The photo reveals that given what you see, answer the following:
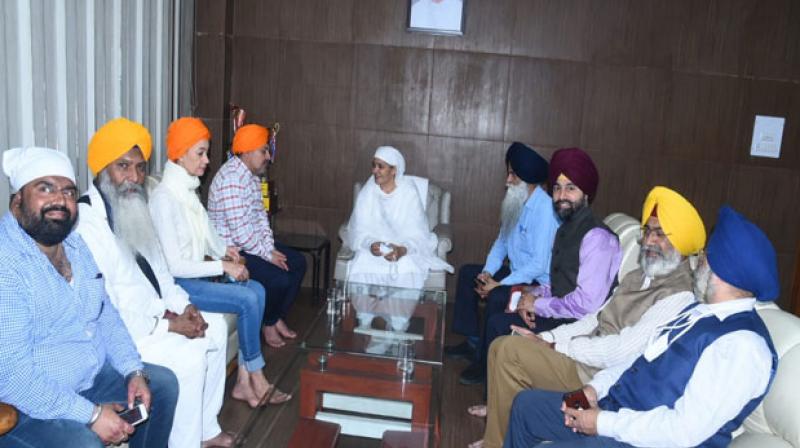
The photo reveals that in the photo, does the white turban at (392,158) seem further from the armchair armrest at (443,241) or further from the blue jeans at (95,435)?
the blue jeans at (95,435)

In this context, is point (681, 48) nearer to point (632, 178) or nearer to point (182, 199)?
point (632, 178)

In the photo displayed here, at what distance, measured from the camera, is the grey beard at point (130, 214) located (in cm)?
279

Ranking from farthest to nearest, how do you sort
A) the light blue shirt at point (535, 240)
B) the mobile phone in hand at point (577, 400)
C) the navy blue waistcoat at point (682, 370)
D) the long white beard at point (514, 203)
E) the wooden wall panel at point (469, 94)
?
the wooden wall panel at point (469, 94) < the long white beard at point (514, 203) < the light blue shirt at point (535, 240) < the mobile phone in hand at point (577, 400) < the navy blue waistcoat at point (682, 370)

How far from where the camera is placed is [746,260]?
1970mm

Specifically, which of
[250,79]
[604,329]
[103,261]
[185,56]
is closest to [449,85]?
[250,79]

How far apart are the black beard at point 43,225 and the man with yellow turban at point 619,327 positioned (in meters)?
1.73

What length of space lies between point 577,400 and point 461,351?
6.49 feet

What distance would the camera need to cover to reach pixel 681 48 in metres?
5.05

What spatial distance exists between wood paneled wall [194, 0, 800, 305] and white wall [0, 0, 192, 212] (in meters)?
0.56

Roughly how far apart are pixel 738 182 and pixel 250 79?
3861mm

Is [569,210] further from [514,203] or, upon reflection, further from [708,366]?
[708,366]

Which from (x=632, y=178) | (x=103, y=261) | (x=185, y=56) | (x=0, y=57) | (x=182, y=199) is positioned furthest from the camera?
(x=632, y=178)

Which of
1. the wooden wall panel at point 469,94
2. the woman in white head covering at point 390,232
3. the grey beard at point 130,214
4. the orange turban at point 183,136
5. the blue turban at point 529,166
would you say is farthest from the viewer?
the wooden wall panel at point 469,94

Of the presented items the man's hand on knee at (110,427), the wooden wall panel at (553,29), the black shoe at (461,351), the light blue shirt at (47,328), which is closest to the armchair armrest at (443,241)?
the black shoe at (461,351)
